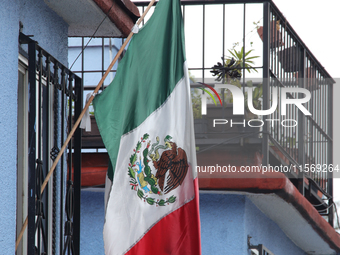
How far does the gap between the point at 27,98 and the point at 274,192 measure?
2.60 metres

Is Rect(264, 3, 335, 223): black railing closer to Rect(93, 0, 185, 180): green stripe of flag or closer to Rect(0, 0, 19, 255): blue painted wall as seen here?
Rect(93, 0, 185, 180): green stripe of flag

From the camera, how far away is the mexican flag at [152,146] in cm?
372

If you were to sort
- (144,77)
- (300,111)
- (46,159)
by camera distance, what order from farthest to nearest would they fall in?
(300,111)
(144,77)
(46,159)

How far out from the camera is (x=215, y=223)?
215 inches

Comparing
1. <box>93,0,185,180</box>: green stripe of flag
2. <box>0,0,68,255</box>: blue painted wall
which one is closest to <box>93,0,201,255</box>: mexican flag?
<box>93,0,185,180</box>: green stripe of flag

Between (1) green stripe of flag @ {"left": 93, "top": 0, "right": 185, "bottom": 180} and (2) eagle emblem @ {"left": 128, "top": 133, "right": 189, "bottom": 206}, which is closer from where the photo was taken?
(2) eagle emblem @ {"left": 128, "top": 133, "right": 189, "bottom": 206}

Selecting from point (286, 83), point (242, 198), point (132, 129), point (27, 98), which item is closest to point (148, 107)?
point (132, 129)

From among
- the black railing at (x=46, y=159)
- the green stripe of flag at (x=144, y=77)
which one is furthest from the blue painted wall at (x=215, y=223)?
the green stripe of flag at (x=144, y=77)

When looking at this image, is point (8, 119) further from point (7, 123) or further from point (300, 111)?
point (300, 111)

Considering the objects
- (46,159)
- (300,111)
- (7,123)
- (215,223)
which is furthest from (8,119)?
(300,111)

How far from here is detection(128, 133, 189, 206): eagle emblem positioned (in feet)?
12.2

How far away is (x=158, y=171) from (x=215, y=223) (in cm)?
196

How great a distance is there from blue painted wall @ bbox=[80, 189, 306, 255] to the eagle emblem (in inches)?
70.6

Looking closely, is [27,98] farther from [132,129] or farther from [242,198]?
[242,198]
